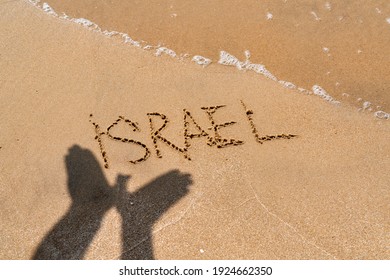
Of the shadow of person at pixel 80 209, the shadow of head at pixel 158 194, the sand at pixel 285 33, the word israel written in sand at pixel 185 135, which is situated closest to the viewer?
the shadow of person at pixel 80 209

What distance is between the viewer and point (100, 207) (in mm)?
4047

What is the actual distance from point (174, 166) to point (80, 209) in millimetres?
1104

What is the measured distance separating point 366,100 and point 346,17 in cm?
178

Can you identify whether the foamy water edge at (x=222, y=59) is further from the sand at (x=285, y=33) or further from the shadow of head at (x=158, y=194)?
the shadow of head at (x=158, y=194)

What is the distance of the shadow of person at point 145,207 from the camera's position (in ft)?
12.5

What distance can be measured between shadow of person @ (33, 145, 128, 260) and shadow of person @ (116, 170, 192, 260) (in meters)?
0.20

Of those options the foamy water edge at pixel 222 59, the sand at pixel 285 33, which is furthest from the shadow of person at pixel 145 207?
the sand at pixel 285 33

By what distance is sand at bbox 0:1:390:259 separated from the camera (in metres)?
3.84

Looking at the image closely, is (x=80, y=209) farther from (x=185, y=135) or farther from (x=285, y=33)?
(x=285, y=33)

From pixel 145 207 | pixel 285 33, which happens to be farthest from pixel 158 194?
pixel 285 33

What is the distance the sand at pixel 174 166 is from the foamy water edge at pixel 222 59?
13cm

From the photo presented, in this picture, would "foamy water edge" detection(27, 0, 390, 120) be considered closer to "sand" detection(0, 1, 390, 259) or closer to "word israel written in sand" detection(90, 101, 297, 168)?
"sand" detection(0, 1, 390, 259)

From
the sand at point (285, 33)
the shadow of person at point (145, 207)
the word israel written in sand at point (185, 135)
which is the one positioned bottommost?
the shadow of person at point (145, 207)

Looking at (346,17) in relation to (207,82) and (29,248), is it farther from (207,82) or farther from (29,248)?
(29,248)
